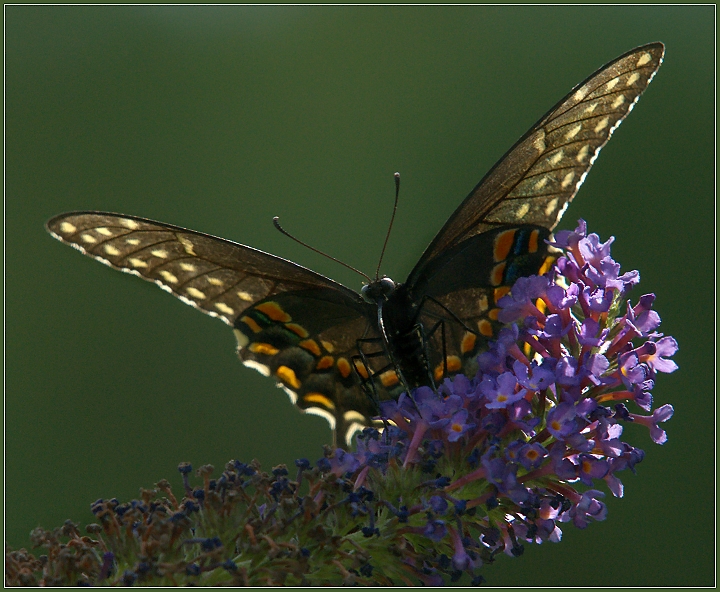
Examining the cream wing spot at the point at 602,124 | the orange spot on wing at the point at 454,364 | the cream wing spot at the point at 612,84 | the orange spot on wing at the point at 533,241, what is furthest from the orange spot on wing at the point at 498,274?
the cream wing spot at the point at 612,84

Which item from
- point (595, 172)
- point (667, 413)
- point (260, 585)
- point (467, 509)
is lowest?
point (260, 585)

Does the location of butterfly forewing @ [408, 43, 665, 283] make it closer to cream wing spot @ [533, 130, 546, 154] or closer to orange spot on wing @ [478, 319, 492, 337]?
cream wing spot @ [533, 130, 546, 154]

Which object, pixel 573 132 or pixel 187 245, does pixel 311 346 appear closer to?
pixel 187 245

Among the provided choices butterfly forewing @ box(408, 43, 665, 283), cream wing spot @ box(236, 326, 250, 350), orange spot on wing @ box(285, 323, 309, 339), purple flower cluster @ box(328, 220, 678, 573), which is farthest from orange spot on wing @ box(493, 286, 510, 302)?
cream wing spot @ box(236, 326, 250, 350)

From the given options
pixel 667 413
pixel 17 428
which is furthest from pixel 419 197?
pixel 667 413

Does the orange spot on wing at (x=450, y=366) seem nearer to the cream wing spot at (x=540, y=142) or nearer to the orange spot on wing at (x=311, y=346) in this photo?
the orange spot on wing at (x=311, y=346)

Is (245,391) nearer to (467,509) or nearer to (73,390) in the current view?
(73,390)
